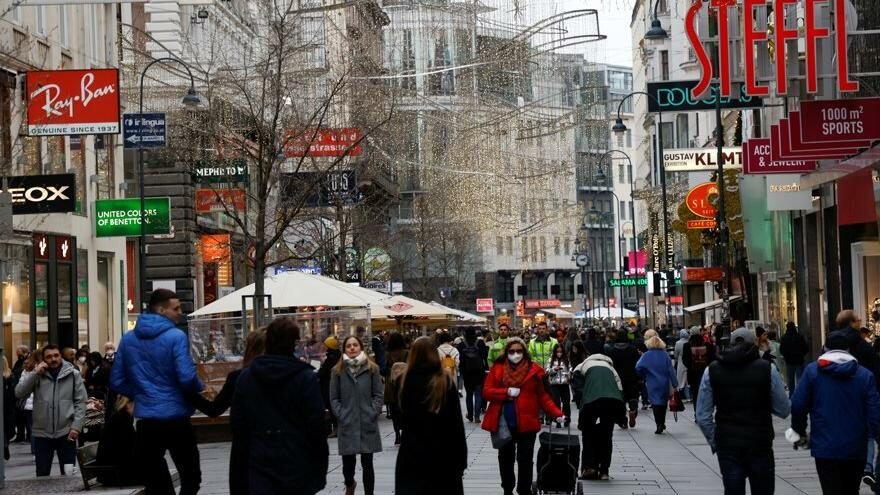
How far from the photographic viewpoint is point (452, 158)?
61656mm

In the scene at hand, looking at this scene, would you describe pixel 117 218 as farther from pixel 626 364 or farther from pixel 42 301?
pixel 626 364

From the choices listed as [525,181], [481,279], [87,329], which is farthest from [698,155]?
[481,279]

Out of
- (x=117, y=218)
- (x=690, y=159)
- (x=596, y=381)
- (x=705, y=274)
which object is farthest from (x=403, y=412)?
(x=705, y=274)

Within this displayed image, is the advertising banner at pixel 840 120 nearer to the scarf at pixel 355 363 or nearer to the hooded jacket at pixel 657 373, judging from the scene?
the hooded jacket at pixel 657 373

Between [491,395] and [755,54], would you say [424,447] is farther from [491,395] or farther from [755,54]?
[755,54]

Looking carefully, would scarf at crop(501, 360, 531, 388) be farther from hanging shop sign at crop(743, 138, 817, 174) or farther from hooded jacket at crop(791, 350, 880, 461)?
hanging shop sign at crop(743, 138, 817, 174)

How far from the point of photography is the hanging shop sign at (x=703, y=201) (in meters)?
→ 54.2

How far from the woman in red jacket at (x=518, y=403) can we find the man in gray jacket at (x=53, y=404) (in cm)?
551

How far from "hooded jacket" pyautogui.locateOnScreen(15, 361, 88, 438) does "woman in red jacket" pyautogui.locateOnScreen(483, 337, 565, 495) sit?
5.49m

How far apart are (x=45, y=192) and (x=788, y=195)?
15.2m

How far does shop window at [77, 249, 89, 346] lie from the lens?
4400 cm

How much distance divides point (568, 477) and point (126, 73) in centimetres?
3965

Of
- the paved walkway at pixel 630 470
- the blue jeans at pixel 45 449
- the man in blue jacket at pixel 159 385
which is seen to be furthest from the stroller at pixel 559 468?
the blue jeans at pixel 45 449

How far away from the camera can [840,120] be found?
82.8 ft
